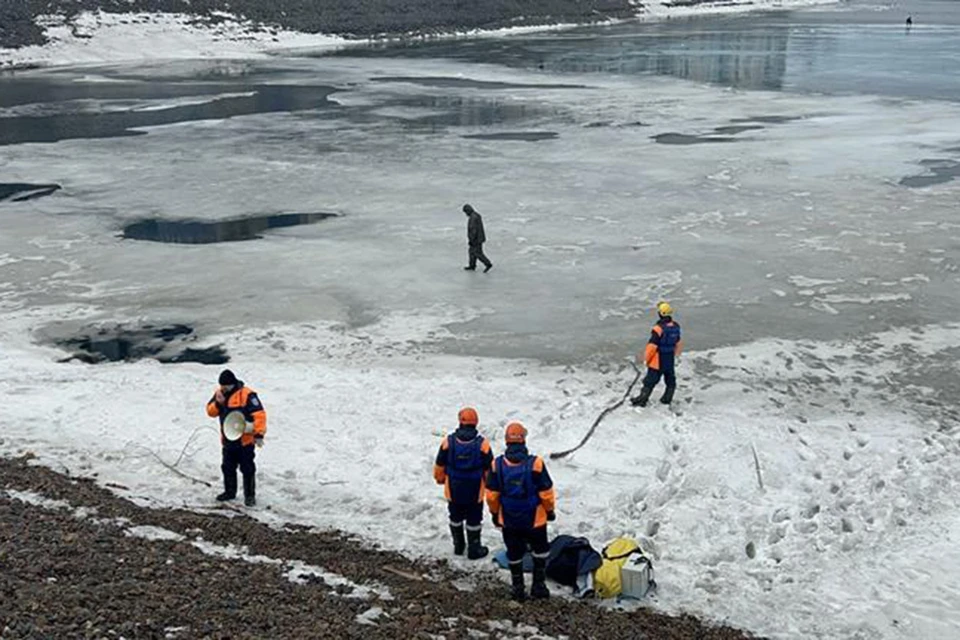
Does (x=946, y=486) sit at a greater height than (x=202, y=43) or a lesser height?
lesser

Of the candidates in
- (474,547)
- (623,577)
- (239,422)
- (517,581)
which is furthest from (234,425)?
(623,577)

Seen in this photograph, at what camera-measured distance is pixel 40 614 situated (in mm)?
6352

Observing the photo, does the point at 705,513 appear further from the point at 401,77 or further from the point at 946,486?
the point at 401,77

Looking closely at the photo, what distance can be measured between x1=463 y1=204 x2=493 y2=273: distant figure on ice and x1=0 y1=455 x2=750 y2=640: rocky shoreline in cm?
808

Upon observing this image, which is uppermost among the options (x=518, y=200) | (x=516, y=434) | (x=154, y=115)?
(x=154, y=115)

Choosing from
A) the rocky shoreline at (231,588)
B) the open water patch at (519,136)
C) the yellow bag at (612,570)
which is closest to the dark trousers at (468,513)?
the rocky shoreline at (231,588)

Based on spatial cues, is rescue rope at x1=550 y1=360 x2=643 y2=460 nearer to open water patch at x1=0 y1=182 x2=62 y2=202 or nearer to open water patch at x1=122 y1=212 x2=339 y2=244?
open water patch at x1=122 y1=212 x2=339 y2=244

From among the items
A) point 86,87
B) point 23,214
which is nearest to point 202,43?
point 86,87

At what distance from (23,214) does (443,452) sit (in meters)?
16.2

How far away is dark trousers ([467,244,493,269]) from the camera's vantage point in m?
16.2

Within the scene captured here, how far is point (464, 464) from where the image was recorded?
7.91 meters

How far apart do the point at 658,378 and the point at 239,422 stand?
16.1 feet

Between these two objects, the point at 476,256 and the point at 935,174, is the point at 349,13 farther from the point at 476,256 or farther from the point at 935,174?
the point at 476,256

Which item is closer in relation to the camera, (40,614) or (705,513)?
(40,614)
